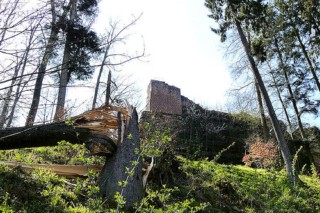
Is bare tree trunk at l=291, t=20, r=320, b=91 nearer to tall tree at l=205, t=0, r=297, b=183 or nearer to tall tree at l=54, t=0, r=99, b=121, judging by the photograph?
tall tree at l=205, t=0, r=297, b=183

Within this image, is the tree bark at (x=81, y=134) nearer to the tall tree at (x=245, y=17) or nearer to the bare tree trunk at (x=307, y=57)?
the tall tree at (x=245, y=17)

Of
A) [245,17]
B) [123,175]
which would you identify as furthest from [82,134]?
[245,17]

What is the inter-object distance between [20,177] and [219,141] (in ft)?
50.3

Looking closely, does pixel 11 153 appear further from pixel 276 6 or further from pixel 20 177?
pixel 276 6

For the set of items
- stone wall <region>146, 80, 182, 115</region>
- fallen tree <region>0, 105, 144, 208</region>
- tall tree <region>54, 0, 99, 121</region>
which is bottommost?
fallen tree <region>0, 105, 144, 208</region>

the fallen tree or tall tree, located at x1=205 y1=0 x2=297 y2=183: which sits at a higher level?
tall tree, located at x1=205 y1=0 x2=297 y2=183

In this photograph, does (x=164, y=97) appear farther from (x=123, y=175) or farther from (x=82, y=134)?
(x=123, y=175)

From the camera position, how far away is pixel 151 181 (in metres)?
5.79

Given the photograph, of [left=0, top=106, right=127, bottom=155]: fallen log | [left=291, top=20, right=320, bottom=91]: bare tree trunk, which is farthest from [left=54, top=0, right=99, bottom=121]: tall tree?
[left=291, top=20, right=320, bottom=91]: bare tree trunk

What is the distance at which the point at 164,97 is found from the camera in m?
23.8

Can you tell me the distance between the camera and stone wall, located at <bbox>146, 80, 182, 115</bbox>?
2298cm

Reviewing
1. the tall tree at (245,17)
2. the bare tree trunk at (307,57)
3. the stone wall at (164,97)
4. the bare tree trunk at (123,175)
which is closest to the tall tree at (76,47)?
the bare tree trunk at (123,175)

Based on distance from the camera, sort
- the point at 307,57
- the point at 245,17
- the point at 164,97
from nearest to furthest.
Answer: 1. the point at 245,17
2. the point at 307,57
3. the point at 164,97

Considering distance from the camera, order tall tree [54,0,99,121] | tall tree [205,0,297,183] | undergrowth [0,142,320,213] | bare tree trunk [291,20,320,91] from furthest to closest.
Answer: bare tree trunk [291,20,320,91] < tall tree [205,0,297,183] < undergrowth [0,142,320,213] < tall tree [54,0,99,121]
